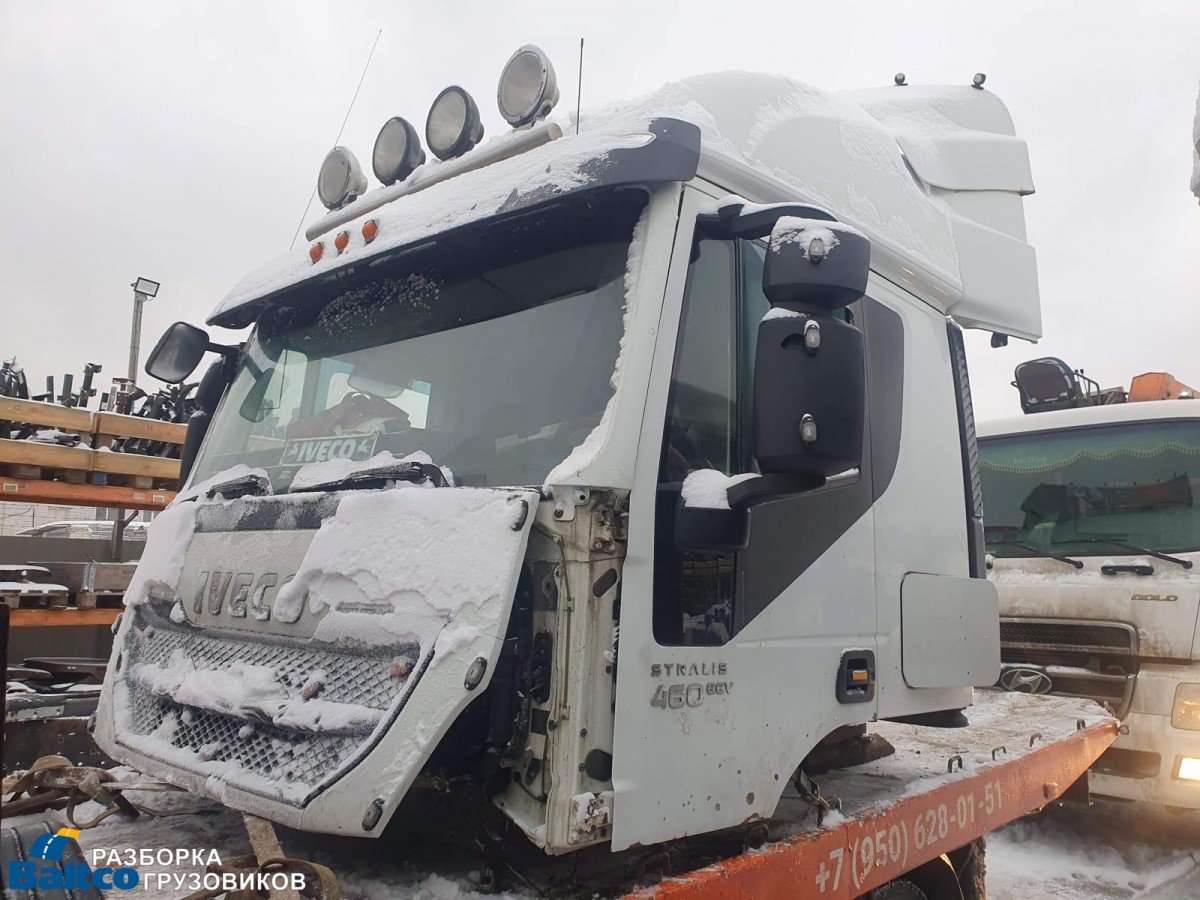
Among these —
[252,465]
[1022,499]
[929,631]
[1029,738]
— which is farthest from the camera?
[1022,499]

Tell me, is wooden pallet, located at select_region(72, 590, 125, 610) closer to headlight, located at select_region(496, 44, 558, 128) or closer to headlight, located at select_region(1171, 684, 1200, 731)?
headlight, located at select_region(496, 44, 558, 128)

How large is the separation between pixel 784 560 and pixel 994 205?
2551mm

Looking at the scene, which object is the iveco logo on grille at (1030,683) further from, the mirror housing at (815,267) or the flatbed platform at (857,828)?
the mirror housing at (815,267)

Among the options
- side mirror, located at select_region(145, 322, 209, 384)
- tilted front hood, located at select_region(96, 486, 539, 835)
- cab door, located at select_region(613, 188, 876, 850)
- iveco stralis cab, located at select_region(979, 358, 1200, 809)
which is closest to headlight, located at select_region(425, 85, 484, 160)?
cab door, located at select_region(613, 188, 876, 850)

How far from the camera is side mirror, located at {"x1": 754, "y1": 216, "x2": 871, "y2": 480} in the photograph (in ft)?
6.55

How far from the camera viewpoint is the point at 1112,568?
210 inches

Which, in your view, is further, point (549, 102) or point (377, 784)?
point (549, 102)

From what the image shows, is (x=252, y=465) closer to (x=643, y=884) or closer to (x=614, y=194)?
(x=614, y=194)

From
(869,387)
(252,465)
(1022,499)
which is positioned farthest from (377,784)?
(1022,499)

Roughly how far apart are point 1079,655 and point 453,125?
471 cm

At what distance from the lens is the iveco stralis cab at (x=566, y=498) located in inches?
78.2

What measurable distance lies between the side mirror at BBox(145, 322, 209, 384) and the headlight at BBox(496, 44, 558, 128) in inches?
60.7

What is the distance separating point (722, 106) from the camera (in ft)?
8.81

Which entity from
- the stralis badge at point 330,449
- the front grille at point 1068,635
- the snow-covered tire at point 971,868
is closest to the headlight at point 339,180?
the stralis badge at point 330,449
